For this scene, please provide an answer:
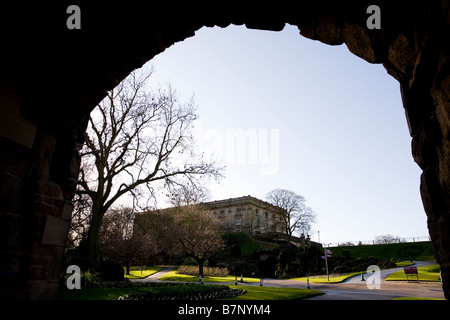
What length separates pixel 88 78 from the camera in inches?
139

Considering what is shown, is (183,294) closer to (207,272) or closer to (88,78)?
(88,78)

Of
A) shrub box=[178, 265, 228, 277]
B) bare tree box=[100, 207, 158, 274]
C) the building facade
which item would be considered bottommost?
shrub box=[178, 265, 228, 277]

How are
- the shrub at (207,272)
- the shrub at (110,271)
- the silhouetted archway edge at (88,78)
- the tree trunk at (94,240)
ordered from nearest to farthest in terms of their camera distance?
the silhouetted archway edge at (88,78)
the tree trunk at (94,240)
the shrub at (110,271)
the shrub at (207,272)

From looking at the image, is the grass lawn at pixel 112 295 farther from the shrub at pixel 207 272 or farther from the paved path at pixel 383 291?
the shrub at pixel 207 272

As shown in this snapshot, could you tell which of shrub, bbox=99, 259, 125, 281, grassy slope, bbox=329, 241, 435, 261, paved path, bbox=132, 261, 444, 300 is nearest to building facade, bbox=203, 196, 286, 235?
grassy slope, bbox=329, 241, 435, 261

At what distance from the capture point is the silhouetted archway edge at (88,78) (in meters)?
2.61

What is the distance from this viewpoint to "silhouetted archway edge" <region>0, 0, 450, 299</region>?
2.61 metres

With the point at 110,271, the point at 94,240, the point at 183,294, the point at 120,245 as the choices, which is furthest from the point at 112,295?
the point at 120,245

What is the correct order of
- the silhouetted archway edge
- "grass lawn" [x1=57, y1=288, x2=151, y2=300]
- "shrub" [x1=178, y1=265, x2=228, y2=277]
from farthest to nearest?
"shrub" [x1=178, y1=265, x2=228, y2=277] < "grass lawn" [x1=57, y1=288, x2=151, y2=300] < the silhouetted archway edge

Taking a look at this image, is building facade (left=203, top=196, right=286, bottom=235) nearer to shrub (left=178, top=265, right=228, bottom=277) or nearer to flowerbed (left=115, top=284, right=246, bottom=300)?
shrub (left=178, top=265, right=228, bottom=277)

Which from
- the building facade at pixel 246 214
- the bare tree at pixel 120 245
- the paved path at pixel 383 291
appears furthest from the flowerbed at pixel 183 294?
the building facade at pixel 246 214

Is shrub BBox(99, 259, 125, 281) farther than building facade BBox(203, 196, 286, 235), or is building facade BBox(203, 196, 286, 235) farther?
building facade BBox(203, 196, 286, 235)

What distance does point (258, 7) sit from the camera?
3.22m
